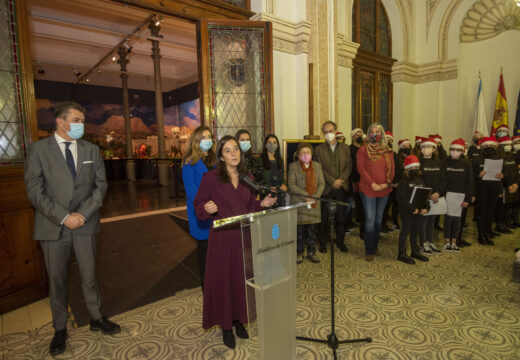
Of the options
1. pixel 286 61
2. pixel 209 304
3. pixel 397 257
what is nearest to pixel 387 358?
pixel 209 304

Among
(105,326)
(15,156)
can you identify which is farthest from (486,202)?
(15,156)

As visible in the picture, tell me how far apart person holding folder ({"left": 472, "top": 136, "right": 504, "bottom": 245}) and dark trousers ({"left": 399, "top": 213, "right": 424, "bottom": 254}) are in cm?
118

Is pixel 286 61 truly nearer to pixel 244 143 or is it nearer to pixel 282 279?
pixel 244 143

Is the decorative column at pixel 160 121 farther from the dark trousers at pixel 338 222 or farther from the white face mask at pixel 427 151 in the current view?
the white face mask at pixel 427 151

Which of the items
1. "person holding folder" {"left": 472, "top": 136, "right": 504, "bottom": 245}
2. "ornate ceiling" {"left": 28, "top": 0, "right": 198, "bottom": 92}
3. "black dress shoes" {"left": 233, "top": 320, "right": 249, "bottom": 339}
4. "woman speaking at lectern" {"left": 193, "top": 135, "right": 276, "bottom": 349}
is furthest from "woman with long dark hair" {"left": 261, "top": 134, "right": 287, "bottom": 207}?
"ornate ceiling" {"left": 28, "top": 0, "right": 198, "bottom": 92}

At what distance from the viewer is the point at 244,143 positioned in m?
3.42

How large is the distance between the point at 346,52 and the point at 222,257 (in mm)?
6078

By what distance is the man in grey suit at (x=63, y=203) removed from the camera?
86.9 inches

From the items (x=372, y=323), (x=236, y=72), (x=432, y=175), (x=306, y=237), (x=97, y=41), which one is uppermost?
(x=97, y=41)

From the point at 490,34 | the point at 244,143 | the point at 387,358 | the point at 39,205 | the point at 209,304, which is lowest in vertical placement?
the point at 387,358

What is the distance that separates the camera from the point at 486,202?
446 cm

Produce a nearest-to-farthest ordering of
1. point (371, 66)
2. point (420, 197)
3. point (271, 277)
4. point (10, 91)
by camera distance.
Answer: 1. point (271, 277)
2. point (10, 91)
3. point (420, 197)
4. point (371, 66)

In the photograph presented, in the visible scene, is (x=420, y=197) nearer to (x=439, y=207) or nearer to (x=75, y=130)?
(x=439, y=207)

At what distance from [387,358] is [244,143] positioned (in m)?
2.35
